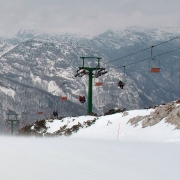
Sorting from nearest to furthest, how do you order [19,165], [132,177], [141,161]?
[132,177]
[19,165]
[141,161]

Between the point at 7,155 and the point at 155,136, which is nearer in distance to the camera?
the point at 7,155

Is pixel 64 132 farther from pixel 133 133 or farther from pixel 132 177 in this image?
pixel 132 177

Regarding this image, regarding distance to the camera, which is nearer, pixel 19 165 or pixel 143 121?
pixel 19 165

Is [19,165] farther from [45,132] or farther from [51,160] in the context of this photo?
[45,132]

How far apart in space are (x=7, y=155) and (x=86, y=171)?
405 cm

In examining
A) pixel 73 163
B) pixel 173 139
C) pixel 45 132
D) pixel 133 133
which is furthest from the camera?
pixel 45 132

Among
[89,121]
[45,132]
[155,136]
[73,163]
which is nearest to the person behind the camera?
[73,163]

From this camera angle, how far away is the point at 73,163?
11398 millimetres

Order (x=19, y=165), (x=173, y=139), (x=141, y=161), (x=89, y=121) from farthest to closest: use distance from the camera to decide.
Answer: (x=89, y=121) < (x=173, y=139) < (x=141, y=161) < (x=19, y=165)

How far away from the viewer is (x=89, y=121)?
147 feet

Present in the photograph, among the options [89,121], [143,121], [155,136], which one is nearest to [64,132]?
[89,121]

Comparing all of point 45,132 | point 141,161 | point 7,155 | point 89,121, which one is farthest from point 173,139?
point 45,132

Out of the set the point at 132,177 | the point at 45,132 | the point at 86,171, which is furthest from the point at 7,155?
the point at 45,132

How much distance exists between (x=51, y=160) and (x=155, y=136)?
59.5 ft
